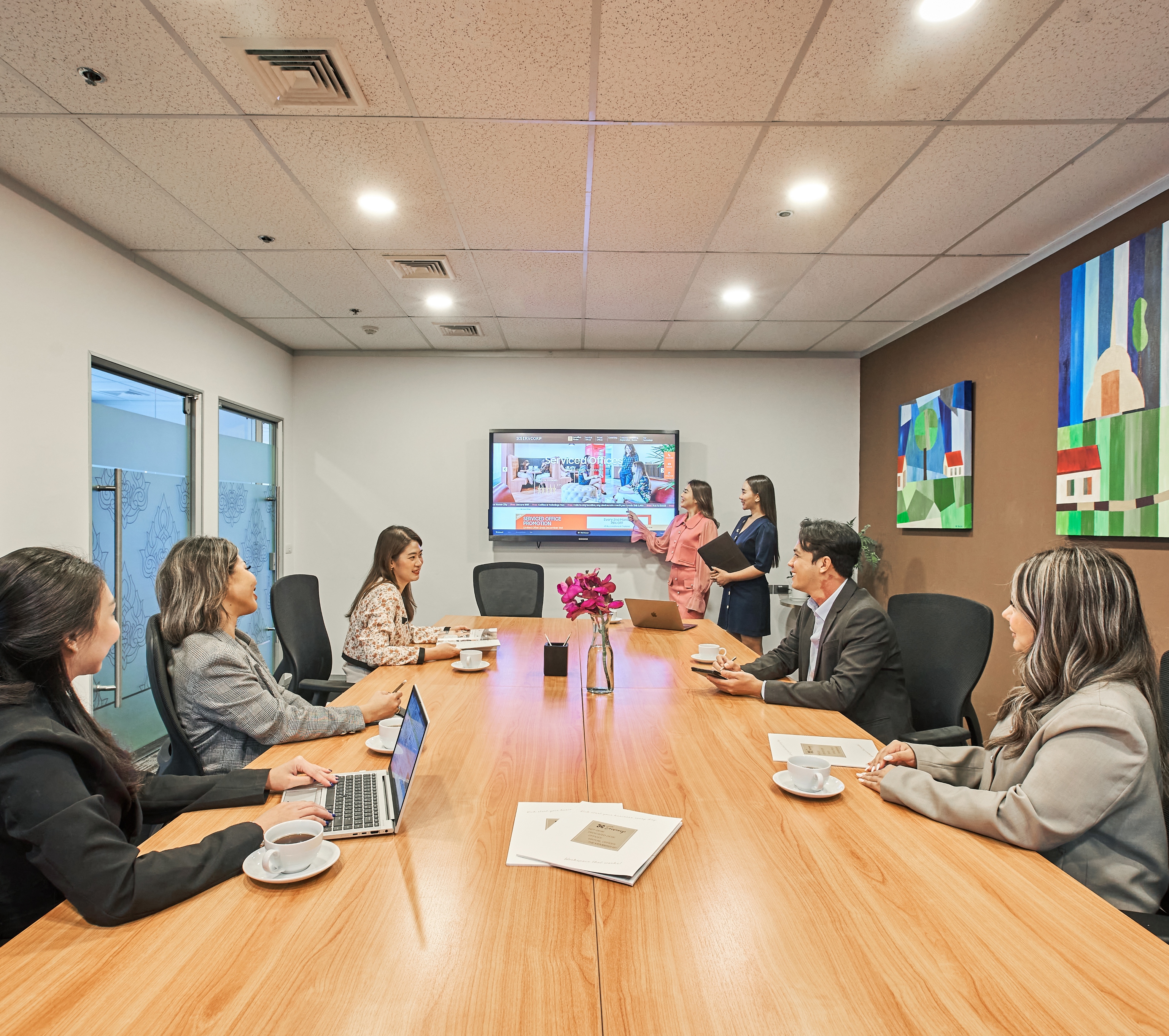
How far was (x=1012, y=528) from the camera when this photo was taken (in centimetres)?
380

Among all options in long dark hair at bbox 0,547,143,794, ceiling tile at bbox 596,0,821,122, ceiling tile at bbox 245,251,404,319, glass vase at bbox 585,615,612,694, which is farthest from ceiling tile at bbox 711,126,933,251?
long dark hair at bbox 0,547,143,794

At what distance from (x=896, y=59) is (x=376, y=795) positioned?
2.46 meters

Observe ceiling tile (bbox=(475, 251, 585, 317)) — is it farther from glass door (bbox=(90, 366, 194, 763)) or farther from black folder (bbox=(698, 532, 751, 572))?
glass door (bbox=(90, 366, 194, 763))

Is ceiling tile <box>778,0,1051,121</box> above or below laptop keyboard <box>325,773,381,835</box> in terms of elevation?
above

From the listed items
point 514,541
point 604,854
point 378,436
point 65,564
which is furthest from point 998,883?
point 378,436

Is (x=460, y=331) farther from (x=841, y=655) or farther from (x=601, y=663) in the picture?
(x=841, y=655)

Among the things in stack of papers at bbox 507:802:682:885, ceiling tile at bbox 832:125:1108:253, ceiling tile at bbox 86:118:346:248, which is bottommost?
stack of papers at bbox 507:802:682:885

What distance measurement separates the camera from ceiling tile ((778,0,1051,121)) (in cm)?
190

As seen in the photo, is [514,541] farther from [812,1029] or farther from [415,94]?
[812,1029]

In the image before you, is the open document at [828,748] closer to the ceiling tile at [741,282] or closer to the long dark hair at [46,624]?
the long dark hair at [46,624]

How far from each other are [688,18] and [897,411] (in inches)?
152

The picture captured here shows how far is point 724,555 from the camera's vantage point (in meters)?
4.27

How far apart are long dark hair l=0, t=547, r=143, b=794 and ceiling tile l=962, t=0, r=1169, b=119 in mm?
2696

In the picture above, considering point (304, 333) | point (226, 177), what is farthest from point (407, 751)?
point (304, 333)
